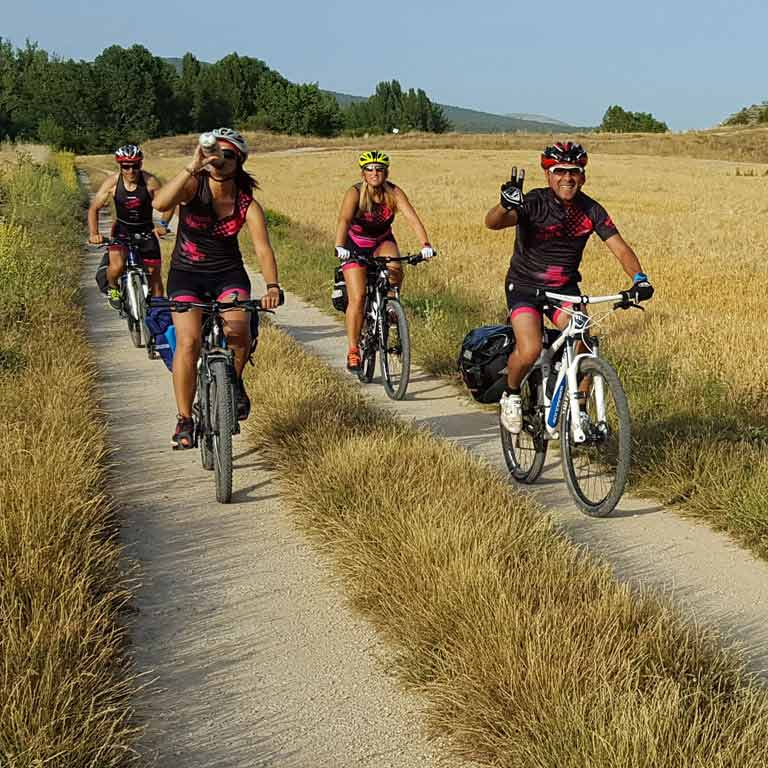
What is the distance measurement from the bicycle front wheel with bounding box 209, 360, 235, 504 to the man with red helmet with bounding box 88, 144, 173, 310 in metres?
4.73

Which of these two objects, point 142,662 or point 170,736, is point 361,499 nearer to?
point 142,662

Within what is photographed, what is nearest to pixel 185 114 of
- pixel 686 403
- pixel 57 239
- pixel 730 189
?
pixel 730 189

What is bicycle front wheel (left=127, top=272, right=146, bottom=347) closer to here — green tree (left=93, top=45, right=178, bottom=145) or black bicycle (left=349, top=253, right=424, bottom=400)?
black bicycle (left=349, top=253, right=424, bottom=400)

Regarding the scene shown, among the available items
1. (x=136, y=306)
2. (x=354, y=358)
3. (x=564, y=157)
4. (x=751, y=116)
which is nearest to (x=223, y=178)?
(x=564, y=157)

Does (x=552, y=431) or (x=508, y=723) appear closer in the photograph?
(x=508, y=723)

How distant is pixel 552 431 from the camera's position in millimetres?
5758

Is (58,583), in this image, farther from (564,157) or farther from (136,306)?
(136,306)

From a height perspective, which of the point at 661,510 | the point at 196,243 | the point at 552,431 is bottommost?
the point at 661,510

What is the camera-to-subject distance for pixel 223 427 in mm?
5602

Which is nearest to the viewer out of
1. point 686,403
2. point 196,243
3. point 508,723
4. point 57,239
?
point 508,723

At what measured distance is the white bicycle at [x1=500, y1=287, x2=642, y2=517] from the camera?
17.5 feet

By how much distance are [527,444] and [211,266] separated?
2314 mm

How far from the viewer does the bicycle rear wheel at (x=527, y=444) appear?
6.07 meters

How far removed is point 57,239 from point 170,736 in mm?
17198
